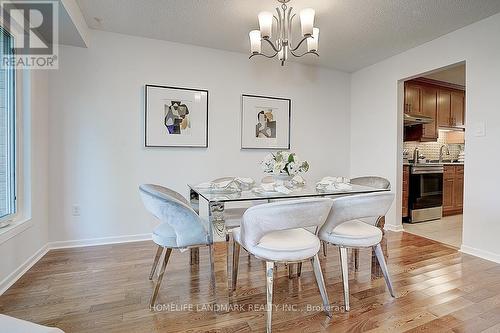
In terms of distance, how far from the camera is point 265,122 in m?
3.82

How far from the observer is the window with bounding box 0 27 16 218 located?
7.18 ft

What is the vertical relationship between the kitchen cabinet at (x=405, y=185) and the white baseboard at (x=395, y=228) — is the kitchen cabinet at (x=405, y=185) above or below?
above

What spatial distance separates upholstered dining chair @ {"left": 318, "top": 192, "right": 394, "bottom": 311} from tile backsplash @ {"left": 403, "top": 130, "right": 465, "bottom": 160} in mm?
3818

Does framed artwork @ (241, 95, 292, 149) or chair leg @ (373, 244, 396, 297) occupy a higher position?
framed artwork @ (241, 95, 292, 149)

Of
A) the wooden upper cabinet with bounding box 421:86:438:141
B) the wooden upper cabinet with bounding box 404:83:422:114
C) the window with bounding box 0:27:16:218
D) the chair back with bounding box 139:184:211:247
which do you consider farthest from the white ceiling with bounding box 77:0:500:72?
the chair back with bounding box 139:184:211:247

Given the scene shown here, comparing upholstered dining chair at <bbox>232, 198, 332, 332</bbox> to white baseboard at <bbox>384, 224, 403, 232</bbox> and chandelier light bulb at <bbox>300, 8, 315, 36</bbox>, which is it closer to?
chandelier light bulb at <bbox>300, 8, 315, 36</bbox>

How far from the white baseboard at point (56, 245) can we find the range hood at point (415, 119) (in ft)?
13.6

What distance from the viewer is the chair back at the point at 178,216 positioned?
167 cm

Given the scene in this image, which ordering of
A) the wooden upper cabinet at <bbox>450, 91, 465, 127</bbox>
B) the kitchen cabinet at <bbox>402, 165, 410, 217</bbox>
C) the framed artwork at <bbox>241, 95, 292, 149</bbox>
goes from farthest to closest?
1. the wooden upper cabinet at <bbox>450, 91, 465, 127</bbox>
2. the kitchen cabinet at <bbox>402, 165, 410, 217</bbox>
3. the framed artwork at <bbox>241, 95, 292, 149</bbox>

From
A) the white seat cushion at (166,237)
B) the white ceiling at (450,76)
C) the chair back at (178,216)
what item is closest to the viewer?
the chair back at (178,216)

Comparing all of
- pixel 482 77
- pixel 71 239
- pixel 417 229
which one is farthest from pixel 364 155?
pixel 71 239

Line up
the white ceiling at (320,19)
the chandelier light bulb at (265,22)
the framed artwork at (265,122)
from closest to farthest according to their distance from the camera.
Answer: the chandelier light bulb at (265,22) → the white ceiling at (320,19) → the framed artwork at (265,122)

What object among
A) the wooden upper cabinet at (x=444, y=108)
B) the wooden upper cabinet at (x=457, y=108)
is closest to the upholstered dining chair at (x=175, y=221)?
the wooden upper cabinet at (x=444, y=108)

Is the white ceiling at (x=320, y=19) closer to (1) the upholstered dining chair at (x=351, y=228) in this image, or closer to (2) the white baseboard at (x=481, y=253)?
(1) the upholstered dining chair at (x=351, y=228)
